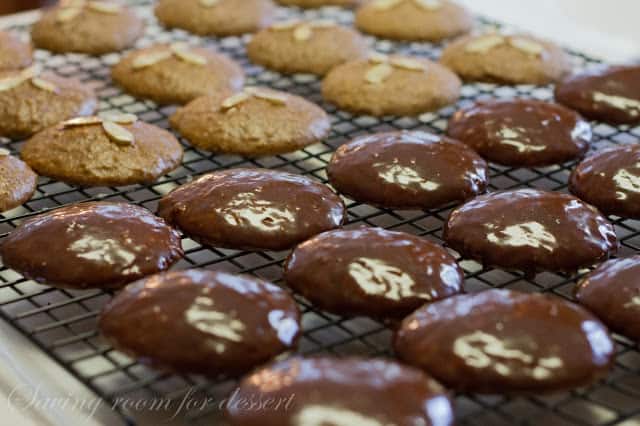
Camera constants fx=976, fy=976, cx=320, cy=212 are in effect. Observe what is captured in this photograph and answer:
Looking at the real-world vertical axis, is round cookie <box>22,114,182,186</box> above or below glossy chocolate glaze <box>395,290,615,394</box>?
below

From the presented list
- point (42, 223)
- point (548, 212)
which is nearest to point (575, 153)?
point (548, 212)

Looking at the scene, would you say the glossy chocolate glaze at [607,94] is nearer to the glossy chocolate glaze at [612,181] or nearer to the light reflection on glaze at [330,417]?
the glossy chocolate glaze at [612,181]

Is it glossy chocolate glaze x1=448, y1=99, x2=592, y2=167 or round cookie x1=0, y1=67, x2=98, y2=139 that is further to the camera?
round cookie x1=0, y1=67, x2=98, y2=139

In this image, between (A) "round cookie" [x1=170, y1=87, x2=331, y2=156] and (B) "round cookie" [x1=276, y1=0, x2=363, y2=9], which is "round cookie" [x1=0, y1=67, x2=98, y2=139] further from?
(B) "round cookie" [x1=276, y1=0, x2=363, y2=9]

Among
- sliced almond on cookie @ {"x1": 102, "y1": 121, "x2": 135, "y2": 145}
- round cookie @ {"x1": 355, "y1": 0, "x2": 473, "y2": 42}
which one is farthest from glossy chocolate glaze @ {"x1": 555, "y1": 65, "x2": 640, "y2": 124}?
sliced almond on cookie @ {"x1": 102, "y1": 121, "x2": 135, "y2": 145}

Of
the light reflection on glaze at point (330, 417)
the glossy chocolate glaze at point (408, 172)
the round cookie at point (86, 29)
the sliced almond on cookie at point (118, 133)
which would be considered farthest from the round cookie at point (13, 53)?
the light reflection on glaze at point (330, 417)

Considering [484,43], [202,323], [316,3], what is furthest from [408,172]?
[316,3]

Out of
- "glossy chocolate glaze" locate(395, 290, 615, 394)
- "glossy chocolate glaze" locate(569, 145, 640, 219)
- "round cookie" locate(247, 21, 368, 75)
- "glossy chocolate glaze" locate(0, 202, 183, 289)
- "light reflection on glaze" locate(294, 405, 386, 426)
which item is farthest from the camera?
"round cookie" locate(247, 21, 368, 75)
